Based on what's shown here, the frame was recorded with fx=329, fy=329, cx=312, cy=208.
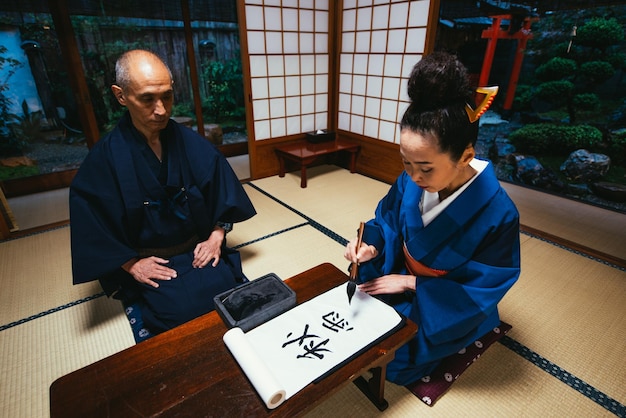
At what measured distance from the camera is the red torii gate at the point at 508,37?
4.28 meters

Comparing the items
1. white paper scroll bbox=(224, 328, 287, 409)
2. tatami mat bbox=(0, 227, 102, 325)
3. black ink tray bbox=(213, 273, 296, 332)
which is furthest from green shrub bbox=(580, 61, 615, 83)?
tatami mat bbox=(0, 227, 102, 325)

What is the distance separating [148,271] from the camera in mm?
1718

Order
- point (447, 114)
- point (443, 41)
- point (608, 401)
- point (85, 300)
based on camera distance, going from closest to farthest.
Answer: point (447, 114), point (608, 401), point (85, 300), point (443, 41)

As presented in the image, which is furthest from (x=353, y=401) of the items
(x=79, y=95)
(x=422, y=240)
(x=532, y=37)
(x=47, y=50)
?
(x=47, y=50)

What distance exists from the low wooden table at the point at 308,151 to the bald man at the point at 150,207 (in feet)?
6.70

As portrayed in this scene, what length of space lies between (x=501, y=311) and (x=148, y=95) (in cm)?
230

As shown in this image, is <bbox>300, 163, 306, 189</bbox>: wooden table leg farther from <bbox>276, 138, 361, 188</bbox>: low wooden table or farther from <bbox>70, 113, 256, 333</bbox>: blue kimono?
<bbox>70, 113, 256, 333</bbox>: blue kimono

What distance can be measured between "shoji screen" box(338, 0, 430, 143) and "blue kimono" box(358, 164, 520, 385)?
9.34ft

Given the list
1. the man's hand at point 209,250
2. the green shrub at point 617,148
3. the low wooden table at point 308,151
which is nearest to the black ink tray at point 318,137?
the low wooden table at point 308,151

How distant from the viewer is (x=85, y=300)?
6.98 feet

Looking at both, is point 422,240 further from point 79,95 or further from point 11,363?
point 79,95

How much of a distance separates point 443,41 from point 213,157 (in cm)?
455

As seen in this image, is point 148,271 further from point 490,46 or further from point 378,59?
point 490,46

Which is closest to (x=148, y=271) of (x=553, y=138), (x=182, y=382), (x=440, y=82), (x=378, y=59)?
(x=182, y=382)
